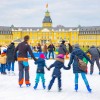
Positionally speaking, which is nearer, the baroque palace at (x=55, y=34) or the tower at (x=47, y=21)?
the baroque palace at (x=55, y=34)

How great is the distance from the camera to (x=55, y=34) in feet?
485

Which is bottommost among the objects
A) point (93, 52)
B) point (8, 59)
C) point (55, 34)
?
point (55, 34)

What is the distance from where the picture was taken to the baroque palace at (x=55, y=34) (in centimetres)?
14712

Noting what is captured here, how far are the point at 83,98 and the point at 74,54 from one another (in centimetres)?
191

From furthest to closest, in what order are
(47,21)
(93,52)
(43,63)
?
1. (47,21)
2. (93,52)
3. (43,63)

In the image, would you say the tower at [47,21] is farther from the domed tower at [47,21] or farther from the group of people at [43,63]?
the group of people at [43,63]

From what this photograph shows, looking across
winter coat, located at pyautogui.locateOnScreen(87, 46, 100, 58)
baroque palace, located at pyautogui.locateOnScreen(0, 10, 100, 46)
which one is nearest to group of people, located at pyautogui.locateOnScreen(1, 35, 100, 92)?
winter coat, located at pyautogui.locateOnScreen(87, 46, 100, 58)

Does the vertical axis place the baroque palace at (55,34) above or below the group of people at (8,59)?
below

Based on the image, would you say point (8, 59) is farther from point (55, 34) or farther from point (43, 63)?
point (55, 34)

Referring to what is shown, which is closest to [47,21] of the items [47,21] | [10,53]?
[47,21]

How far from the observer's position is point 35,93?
11039 millimetres

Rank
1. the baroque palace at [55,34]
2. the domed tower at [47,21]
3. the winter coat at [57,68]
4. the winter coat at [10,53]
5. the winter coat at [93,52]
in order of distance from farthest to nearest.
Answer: the domed tower at [47,21] < the baroque palace at [55,34] < the winter coat at [93,52] < the winter coat at [10,53] < the winter coat at [57,68]

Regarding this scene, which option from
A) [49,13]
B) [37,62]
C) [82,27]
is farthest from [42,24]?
[37,62]

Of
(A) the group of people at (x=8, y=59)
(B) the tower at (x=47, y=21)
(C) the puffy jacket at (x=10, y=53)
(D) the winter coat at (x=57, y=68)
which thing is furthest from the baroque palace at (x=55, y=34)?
(D) the winter coat at (x=57, y=68)
